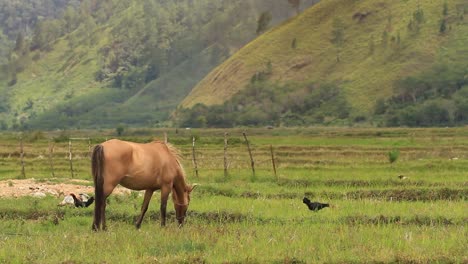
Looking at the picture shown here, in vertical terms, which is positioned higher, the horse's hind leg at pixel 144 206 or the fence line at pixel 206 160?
the horse's hind leg at pixel 144 206

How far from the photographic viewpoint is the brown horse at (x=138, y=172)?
20391 mm

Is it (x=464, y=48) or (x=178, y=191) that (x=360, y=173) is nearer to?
(x=178, y=191)

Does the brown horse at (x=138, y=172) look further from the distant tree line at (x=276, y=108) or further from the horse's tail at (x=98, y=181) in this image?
the distant tree line at (x=276, y=108)

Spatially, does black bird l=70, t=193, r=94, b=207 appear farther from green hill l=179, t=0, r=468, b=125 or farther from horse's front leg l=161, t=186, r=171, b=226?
green hill l=179, t=0, r=468, b=125

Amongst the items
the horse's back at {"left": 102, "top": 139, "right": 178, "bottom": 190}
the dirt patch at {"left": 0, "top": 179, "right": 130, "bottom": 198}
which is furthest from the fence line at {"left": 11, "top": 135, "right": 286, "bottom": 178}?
the horse's back at {"left": 102, "top": 139, "right": 178, "bottom": 190}

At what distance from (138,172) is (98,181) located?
153 centimetres

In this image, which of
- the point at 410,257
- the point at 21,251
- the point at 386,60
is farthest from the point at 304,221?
the point at 386,60

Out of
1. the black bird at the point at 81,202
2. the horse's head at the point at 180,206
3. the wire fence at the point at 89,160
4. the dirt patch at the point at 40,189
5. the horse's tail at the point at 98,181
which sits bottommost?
the wire fence at the point at 89,160

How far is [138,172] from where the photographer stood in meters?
21.4

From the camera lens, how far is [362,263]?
15.2m

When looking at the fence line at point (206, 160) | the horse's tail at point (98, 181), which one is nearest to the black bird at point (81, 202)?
the horse's tail at point (98, 181)

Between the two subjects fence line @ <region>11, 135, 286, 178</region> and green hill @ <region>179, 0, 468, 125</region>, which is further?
green hill @ <region>179, 0, 468, 125</region>

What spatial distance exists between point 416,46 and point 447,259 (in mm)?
172819

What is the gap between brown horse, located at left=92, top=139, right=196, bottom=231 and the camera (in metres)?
20.4
